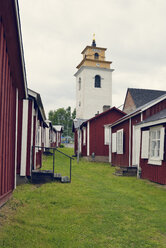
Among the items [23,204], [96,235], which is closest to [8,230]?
[96,235]

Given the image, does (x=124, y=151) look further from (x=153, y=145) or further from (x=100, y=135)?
(x=100, y=135)

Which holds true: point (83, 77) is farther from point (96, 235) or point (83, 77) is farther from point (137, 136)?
point (96, 235)

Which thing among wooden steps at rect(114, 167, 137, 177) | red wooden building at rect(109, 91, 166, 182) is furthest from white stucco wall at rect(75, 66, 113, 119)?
wooden steps at rect(114, 167, 137, 177)

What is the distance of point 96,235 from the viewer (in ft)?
16.5

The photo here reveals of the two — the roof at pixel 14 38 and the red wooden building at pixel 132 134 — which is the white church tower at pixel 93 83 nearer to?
the red wooden building at pixel 132 134

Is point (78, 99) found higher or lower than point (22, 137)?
higher

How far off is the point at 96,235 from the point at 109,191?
4294 millimetres

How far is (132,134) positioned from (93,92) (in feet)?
83.9

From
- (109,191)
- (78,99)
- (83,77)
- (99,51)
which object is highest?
(99,51)

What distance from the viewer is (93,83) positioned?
4038cm

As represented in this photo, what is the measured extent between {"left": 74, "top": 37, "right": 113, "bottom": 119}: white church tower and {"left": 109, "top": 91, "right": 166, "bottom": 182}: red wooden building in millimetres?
21465

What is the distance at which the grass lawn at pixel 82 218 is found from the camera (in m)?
4.70

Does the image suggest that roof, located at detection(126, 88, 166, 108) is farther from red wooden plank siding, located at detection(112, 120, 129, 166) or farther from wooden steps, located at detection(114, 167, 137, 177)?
wooden steps, located at detection(114, 167, 137, 177)

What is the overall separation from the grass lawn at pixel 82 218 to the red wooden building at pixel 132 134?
4.15 metres
